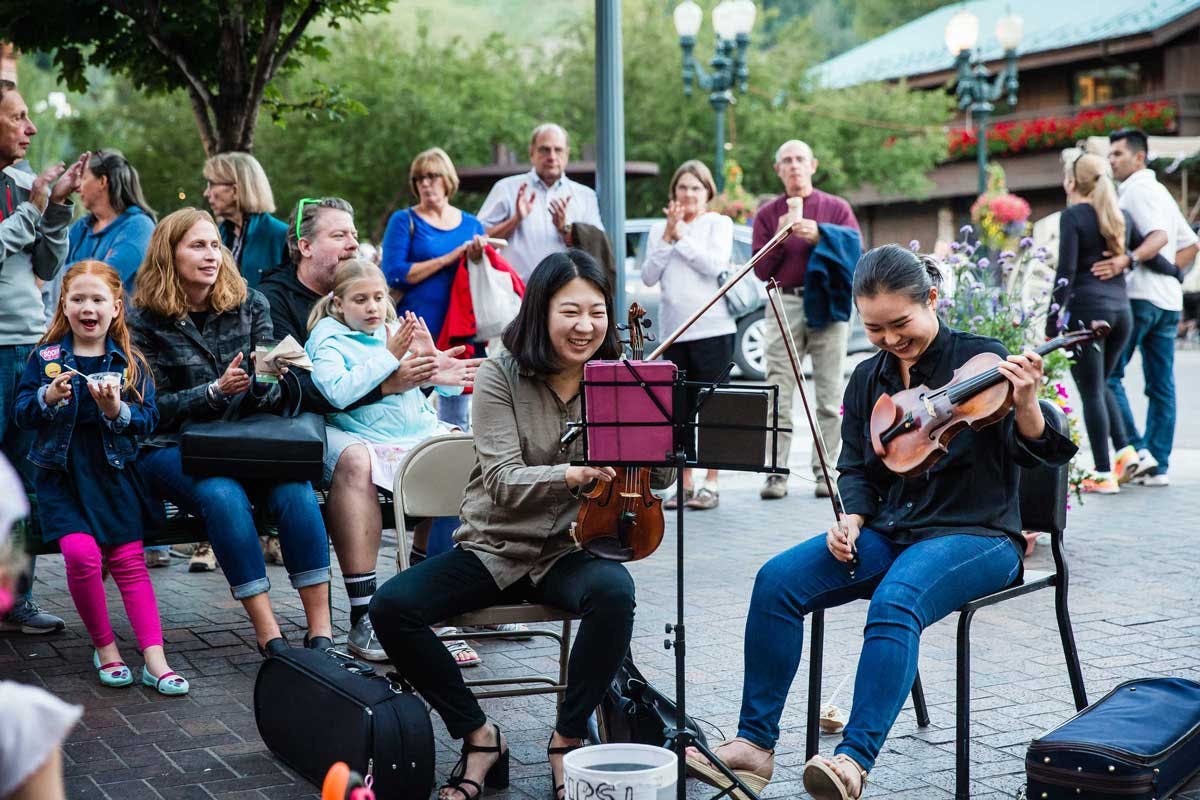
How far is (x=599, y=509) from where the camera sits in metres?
3.63

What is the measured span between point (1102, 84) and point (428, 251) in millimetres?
29641

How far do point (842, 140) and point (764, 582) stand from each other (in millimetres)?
27178

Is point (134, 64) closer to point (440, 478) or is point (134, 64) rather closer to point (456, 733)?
point (440, 478)

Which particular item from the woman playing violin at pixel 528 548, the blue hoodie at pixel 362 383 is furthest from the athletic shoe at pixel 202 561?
the woman playing violin at pixel 528 548

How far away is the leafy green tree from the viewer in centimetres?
759

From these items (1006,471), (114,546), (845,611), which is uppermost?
(1006,471)

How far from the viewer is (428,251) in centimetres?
705

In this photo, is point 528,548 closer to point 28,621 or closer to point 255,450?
point 255,450

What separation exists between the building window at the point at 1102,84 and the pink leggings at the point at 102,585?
3161 cm

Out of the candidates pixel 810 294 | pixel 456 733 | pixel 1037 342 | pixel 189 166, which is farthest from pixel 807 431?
pixel 189 166

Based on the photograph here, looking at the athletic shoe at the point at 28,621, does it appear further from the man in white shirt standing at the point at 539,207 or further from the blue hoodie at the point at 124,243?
the man in white shirt standing at the point at 539,207

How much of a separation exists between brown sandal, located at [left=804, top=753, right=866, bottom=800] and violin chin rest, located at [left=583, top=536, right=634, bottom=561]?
2.42 ft

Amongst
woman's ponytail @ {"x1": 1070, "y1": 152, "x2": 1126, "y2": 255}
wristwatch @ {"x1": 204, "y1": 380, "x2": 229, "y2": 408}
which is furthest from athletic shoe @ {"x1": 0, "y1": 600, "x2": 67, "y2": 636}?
woman's ponytail @ {"x1": 1070, "y1": 152, "x2": 1126, "y2": 255}

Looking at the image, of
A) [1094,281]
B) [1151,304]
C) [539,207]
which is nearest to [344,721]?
[539,207]
